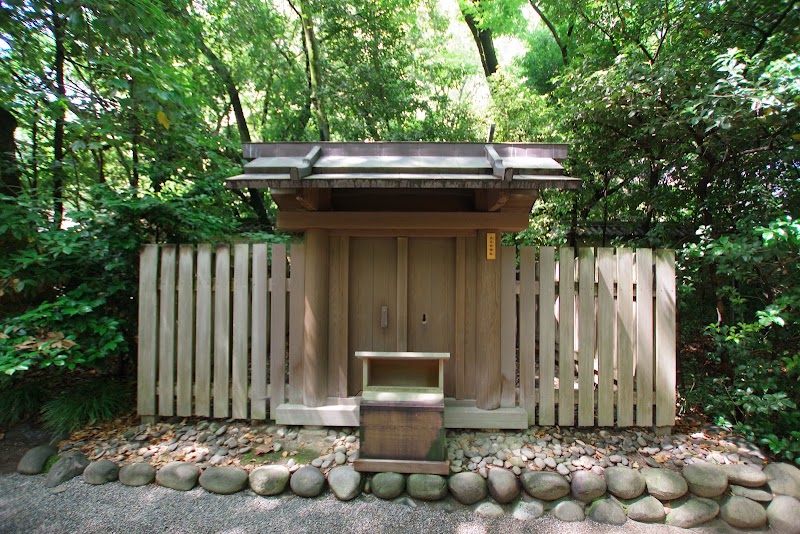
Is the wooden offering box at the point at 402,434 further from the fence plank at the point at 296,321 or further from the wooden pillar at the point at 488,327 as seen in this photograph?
the fence plank at the point at 296,321

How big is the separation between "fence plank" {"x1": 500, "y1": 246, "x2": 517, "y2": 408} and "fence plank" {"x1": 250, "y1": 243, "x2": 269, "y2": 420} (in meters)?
2.22

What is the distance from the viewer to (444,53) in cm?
1117

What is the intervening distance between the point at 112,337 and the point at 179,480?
4.95 feet

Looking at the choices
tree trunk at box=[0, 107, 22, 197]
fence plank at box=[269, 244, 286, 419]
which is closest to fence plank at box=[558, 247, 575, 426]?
fence plank at box=[269, 244, 286, 419]

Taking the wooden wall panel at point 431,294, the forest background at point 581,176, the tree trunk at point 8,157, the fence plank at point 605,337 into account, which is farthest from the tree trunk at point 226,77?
the fence plank at point 605,337

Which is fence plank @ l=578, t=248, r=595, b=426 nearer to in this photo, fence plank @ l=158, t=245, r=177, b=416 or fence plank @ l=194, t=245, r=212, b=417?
fence plank @ l=194, t=245, r=212, b=417

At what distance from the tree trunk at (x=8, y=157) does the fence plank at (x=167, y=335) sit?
208 cm

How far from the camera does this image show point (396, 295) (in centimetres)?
363

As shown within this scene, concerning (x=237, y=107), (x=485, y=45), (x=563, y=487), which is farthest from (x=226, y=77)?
(x=563, y=487)

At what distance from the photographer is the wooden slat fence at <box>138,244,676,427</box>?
11.1ft

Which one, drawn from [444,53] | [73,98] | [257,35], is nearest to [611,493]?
[73,98]

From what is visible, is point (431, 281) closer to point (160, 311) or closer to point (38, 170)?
point (160, 311)

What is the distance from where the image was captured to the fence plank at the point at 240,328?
3.51m

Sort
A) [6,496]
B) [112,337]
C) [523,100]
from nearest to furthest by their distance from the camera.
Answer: [6,496], [112,337], [523,100]
